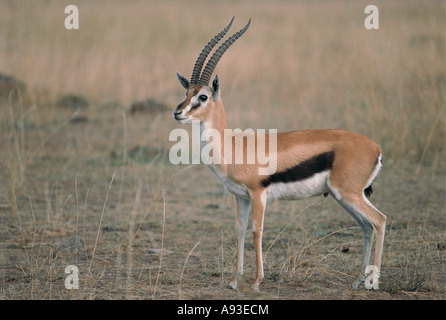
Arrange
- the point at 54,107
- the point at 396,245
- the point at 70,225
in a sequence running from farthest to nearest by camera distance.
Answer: the point at 54,107 → the point at 70,225 → the point at 396,245

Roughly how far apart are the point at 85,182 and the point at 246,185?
4.84 m

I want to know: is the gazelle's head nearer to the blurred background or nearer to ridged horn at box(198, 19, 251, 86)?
ridged horn at box(198, 19, 251, 86)

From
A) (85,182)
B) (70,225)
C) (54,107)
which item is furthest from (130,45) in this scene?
(70,225)

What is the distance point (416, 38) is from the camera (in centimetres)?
1889

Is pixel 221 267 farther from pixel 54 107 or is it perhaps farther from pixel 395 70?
pixel 395 70

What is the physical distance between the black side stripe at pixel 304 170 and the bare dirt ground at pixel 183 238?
530 mm

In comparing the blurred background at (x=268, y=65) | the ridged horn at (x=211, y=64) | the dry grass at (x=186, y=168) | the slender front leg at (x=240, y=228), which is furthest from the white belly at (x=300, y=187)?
the blurred background at (x=268, y=65)

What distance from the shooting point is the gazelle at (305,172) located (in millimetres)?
5379

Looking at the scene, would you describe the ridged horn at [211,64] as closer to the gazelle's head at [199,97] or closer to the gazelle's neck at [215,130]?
the gazelle's head at [199,97]

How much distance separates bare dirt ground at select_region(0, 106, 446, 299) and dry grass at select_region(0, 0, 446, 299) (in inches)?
1.1

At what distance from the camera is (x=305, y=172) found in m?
5.41

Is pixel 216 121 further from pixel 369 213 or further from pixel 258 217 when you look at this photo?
pixel 369 213

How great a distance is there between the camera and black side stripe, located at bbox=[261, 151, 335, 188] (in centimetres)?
541

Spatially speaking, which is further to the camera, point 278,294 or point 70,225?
point 70,225
